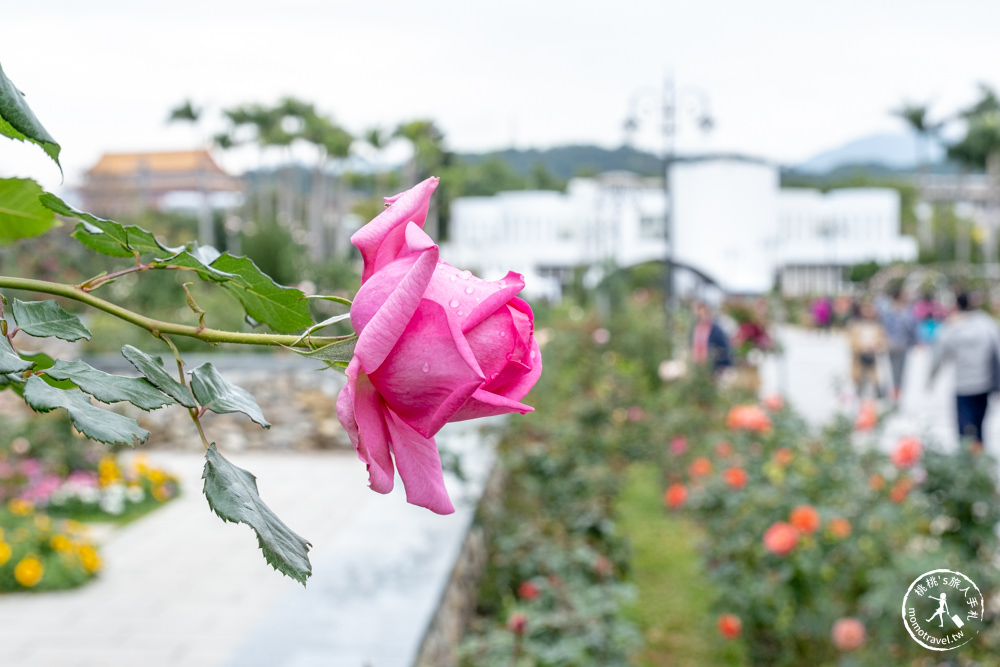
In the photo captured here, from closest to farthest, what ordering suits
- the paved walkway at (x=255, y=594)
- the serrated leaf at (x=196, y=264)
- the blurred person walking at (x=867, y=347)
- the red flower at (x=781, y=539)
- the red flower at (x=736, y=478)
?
the serrated leaf at (x=196, y=264), the paved walkway at (x=255, y=594), the red flower at (x=781, y=539), the red flower at (x=736, y=478), the blurred person walking at (x=867, y=347)

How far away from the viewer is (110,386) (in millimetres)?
406

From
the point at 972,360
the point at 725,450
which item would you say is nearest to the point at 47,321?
the point at 725,450

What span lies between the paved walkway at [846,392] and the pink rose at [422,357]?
12.6ft

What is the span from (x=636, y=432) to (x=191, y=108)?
87.3 feet

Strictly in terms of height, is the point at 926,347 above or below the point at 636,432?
below

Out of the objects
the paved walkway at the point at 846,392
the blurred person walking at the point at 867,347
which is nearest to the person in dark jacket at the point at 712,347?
the paved walkway at the point at 846,392

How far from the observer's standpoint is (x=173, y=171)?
6378cm

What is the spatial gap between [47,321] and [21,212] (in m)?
0.08

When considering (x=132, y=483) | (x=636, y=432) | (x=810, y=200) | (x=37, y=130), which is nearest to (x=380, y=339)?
(x=37, y=130)

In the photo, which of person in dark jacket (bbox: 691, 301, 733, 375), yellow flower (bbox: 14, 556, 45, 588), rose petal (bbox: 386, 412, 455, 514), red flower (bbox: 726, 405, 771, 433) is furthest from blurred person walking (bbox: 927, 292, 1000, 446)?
rose petal (bbox: 386, 412, 455, 514)

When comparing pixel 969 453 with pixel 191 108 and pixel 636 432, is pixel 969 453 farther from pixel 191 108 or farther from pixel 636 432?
pixel 191 108

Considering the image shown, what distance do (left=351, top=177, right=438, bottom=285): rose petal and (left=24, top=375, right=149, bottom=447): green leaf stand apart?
130 millimetres

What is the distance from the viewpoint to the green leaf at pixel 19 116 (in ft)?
1.21

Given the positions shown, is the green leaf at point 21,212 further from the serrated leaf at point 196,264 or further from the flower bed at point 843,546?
the flower bed at point 843,546
